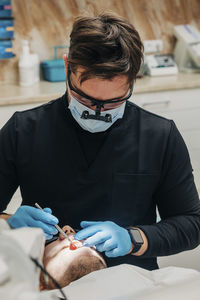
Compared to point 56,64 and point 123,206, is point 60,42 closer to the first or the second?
point 56,64

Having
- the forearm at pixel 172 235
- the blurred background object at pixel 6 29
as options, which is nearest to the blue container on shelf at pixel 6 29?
the blurred background object at pixel 6 29

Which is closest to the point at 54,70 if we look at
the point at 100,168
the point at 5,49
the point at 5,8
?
the point at 5,49

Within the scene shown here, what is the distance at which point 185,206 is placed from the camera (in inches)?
55.0

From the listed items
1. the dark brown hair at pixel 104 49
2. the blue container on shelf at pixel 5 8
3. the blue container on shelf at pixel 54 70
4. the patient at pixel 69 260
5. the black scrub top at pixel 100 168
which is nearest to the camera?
the dark brown hair at pixel 104 49

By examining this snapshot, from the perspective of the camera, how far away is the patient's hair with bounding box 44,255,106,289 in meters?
1.29

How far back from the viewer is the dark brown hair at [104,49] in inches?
45.4

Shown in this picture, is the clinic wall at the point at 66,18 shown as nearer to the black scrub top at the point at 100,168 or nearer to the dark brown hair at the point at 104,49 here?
the black scrub top at the point at 100,168

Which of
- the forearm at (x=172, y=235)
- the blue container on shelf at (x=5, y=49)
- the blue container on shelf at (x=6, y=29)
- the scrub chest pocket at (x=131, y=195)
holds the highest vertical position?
the blue container on shelf at (x=6, y=29)

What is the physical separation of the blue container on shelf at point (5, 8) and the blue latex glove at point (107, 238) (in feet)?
7.03

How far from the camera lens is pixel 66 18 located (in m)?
3.19

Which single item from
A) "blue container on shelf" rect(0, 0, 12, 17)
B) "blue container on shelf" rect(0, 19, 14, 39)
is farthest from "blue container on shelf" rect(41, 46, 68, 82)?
"blue container on shelf" rect(0, 0, 12, 17)

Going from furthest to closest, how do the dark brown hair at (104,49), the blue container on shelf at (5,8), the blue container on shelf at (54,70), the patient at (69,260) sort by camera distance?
the blue container on shelf at (54,70) < the blue container on shelf at (5,8) < the patient at (69,260) < the dark brown hair at (104,49)

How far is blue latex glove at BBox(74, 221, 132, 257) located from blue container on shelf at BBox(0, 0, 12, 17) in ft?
7.03

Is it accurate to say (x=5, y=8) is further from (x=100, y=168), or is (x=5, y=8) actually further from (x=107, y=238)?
(x=107, y=238)
